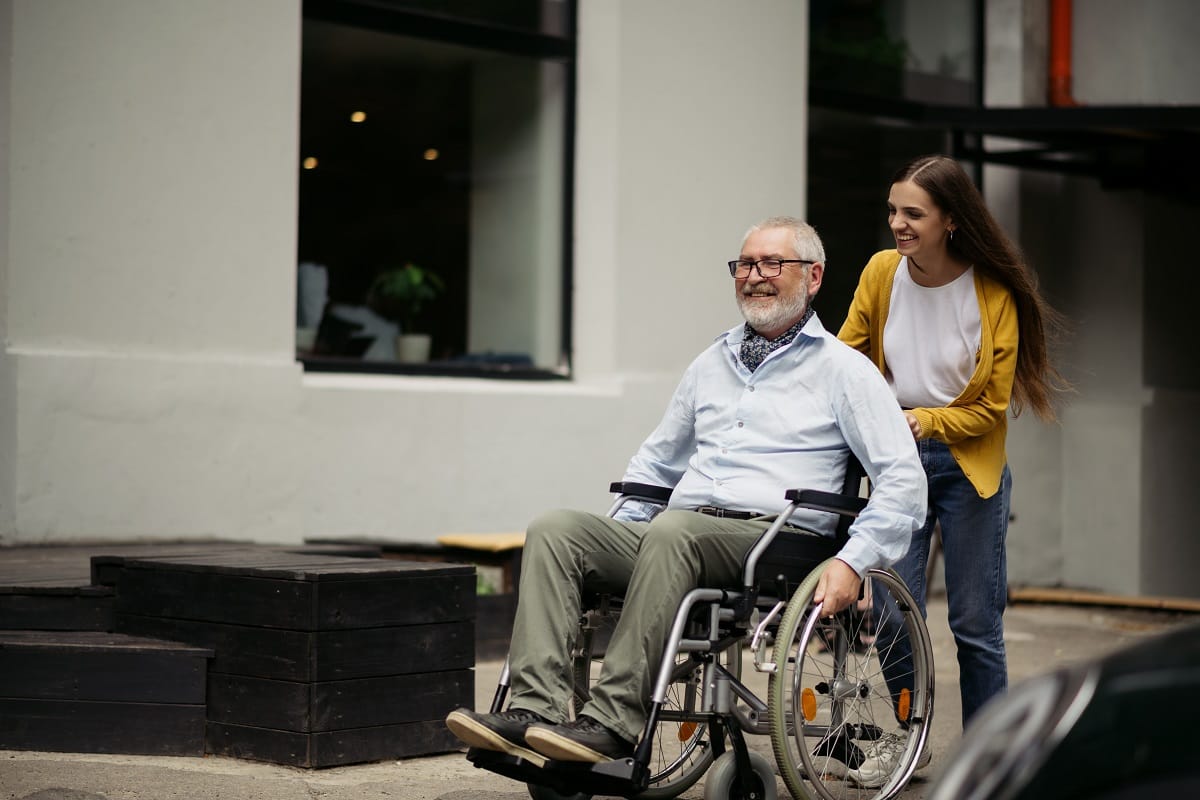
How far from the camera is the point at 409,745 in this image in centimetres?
500

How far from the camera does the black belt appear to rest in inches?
170

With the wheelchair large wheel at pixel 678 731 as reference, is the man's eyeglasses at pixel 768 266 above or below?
above

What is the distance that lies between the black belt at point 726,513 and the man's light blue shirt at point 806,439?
0.7 inches

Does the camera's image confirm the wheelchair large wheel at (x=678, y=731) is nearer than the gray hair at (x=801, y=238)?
Yes

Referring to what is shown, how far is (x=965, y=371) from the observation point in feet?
15.3

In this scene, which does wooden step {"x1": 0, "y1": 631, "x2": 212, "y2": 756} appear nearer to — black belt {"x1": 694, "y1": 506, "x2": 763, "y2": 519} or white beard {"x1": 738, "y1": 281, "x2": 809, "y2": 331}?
black belt {"x1": 694, "y1": 506, "x2": 763, "y2": 519}

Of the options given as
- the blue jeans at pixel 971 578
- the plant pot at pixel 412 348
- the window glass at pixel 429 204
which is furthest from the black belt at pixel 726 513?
the plant pot at pixel 412 348

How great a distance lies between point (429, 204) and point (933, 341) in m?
4.31

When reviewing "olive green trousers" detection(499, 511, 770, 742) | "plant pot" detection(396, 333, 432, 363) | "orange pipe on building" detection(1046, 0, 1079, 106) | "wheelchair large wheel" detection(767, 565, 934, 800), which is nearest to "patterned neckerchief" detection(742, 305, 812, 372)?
"olive green trousers" detection(499, 511, 770, 742)

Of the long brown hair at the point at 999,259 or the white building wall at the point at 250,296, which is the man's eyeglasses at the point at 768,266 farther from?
the white building wall at the point at 250,296

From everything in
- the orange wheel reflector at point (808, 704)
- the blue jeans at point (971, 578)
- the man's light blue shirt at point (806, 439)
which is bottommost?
the orange wheel reflector at point (808, 704)

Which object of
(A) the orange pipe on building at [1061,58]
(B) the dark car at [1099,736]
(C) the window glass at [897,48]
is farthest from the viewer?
(A) the orange pipe on building at [1061,58]

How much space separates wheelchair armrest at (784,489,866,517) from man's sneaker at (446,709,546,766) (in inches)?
34.6

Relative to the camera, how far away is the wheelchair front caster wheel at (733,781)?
401 centimetres
